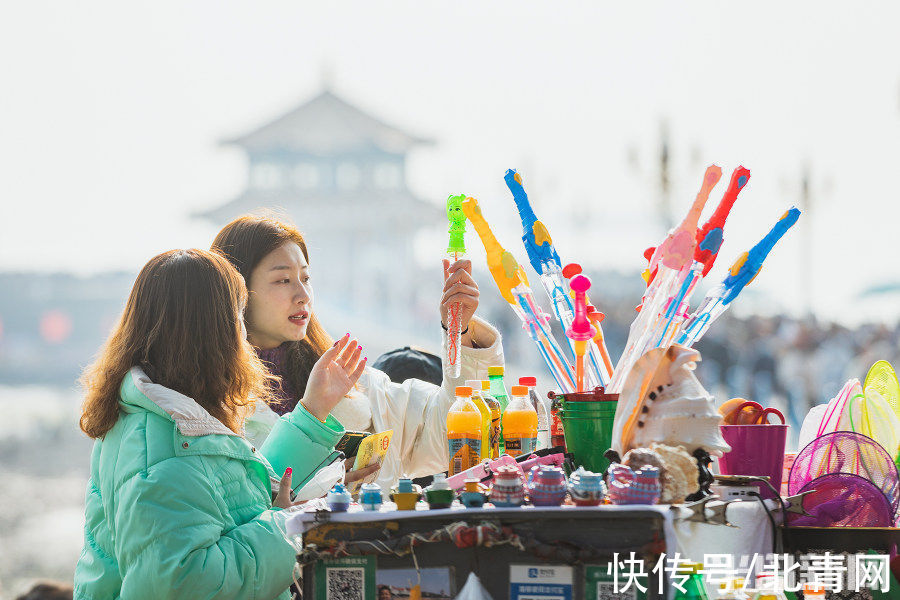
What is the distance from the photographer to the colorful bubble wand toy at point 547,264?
59.2 inches

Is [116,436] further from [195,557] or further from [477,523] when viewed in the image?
[477,523]

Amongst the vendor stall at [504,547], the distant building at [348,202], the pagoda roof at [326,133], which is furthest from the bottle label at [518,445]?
the pagoda roof at [326,133]

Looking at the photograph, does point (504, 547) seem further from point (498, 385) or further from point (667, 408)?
point (498, 385)

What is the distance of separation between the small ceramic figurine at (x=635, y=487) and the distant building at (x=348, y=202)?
15604 millimetres

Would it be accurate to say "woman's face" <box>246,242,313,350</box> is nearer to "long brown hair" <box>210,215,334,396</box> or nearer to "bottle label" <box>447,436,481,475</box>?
"long brown hair" <box>210,215,334,396</box>

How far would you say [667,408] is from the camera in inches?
50.1

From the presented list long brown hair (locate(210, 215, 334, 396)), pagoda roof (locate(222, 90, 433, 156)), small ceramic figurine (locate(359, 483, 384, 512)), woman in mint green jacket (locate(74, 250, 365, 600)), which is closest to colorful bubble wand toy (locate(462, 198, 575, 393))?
woman in mint green jacket (locate(74, 250, 365, 600))

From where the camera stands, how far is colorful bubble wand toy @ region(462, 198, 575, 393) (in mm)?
1556

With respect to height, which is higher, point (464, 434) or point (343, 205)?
point (343, 205)

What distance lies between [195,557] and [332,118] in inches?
716

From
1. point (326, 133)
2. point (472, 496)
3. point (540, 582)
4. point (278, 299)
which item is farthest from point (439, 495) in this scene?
point (326, 133)

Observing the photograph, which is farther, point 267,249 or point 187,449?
point 267,249

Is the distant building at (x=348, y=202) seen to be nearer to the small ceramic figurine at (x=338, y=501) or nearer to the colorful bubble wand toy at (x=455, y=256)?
the colorful bubble wand toy at (x=455, y=256)

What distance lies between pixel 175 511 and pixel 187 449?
0.32 ft
